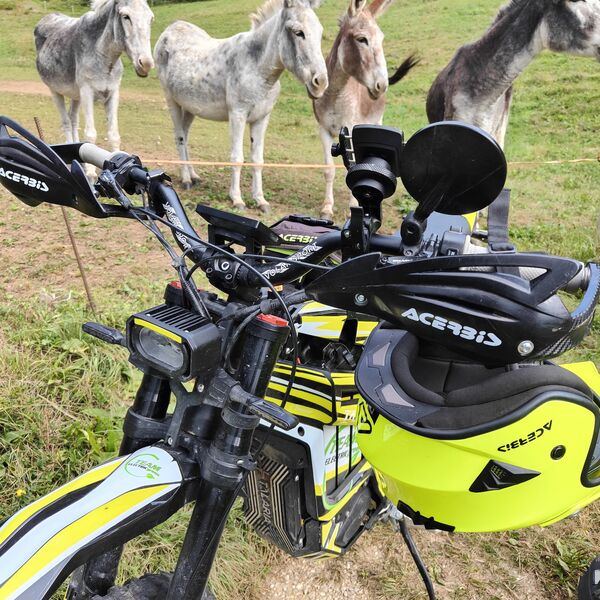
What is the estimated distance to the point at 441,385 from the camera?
1424 millimetres

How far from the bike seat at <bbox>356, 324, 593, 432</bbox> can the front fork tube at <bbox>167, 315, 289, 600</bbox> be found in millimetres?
239

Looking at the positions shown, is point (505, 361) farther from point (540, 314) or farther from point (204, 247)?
point (204, 247)

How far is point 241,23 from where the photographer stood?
22.5 metres

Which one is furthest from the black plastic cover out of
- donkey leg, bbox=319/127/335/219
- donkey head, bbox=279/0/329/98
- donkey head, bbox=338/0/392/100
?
donkey leg, bbox=319/127/335/219

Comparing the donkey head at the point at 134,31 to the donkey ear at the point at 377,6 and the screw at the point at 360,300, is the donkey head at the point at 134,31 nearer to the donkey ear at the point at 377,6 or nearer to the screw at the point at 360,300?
the donkey ear at the point at 377,6

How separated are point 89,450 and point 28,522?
1532mm

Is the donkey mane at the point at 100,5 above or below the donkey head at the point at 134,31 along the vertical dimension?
above

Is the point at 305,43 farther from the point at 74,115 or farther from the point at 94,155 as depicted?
the point at 94,155

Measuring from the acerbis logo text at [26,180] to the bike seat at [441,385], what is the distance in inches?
34.2

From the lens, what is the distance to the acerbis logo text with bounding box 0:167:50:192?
1357 mm

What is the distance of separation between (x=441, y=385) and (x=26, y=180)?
1127 millimetres

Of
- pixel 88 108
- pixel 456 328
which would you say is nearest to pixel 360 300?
pixel 456 328

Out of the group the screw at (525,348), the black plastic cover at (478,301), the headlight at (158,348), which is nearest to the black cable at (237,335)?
the headlight at (158,348)

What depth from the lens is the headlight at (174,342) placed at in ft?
3.81
